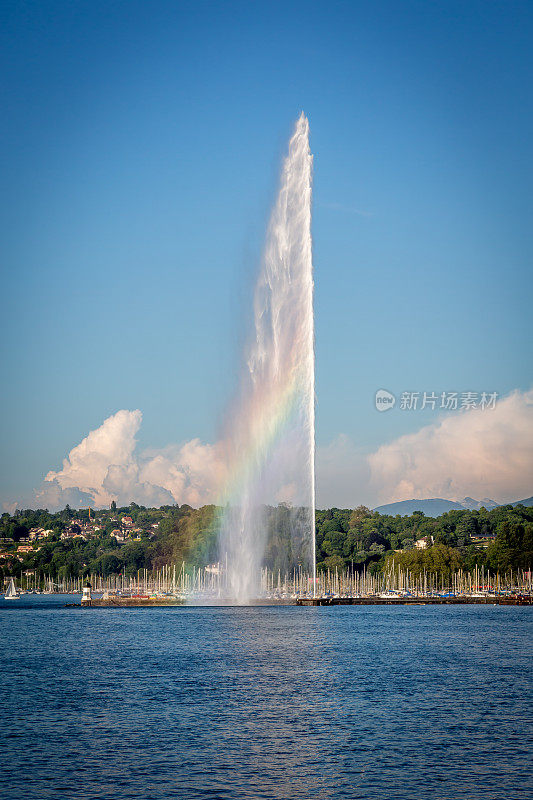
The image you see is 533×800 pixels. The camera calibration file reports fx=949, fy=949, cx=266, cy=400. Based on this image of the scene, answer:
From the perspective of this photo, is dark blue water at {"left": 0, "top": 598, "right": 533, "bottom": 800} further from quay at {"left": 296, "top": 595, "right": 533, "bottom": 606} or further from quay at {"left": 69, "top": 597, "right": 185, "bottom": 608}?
quay at {"left": 69, "top": 597, "right": 185, "bottom": 608}

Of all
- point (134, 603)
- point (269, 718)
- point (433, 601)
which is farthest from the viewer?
point (433, 601)

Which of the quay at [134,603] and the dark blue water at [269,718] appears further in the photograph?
the quay at [134,603]

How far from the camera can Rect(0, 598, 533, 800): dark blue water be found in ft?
81.3

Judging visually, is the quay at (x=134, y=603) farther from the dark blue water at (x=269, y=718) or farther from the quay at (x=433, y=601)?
the dark blue water at (x=269, y=718)

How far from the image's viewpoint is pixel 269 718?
3372cm

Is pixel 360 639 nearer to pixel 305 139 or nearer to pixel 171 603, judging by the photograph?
pixel 305 139

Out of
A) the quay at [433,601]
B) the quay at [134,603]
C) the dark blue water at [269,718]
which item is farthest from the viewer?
the quay at [134,603]

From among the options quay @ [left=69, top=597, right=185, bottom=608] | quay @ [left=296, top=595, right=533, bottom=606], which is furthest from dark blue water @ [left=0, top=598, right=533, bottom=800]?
quay @ [left=69, top=597, right=185, bottom=608]

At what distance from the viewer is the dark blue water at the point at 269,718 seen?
24781 millimetres

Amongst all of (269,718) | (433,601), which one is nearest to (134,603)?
(433,601)

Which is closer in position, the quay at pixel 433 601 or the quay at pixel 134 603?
the quay at pixel 433 601

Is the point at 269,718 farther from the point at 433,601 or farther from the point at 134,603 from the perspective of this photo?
the point at 433,601

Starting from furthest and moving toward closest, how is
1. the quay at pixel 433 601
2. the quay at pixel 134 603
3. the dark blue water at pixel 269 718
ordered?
1. the quay at pixel 134 603
2. the quay at pixel 433 601
3. the dark blue water at pixel 269 718

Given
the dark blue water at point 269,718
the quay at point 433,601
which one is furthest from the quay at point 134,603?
the dark blue water at point 269,718
